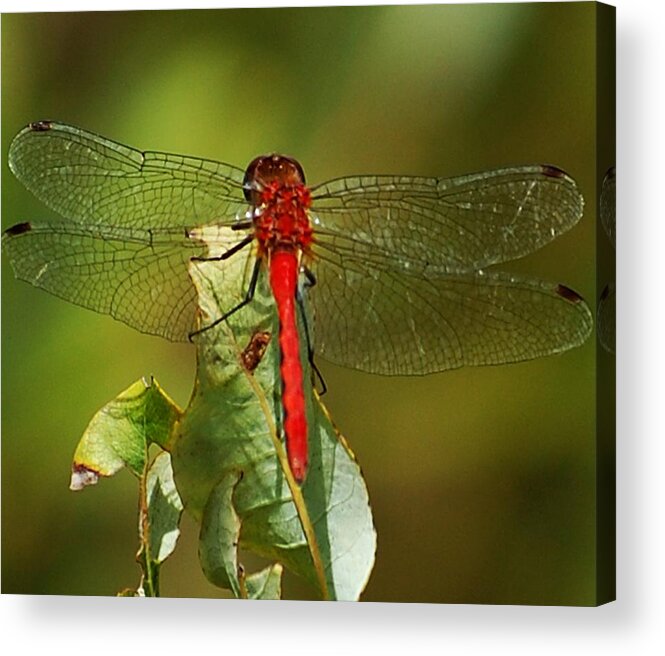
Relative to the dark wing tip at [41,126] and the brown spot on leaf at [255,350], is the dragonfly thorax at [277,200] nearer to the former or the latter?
the brown spot on leaf at [255,350]

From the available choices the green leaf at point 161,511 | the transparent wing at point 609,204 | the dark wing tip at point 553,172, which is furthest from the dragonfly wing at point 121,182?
the transparent wing at point 609,204

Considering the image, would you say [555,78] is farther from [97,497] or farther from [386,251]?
[97,497]

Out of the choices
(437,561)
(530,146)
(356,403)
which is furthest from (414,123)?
(437,561)

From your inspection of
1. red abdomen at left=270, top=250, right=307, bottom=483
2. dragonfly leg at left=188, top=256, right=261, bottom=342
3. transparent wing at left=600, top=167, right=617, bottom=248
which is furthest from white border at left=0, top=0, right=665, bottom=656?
dragonfly leg at left=188, top=256, right=261, bottom=342

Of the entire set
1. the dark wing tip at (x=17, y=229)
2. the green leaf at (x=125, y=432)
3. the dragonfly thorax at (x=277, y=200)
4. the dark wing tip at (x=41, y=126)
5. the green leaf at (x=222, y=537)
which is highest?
the dark wing tip at (x=41, y=126)

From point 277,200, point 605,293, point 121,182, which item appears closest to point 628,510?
point 605,293

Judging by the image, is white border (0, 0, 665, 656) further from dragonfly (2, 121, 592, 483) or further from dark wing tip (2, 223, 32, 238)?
dark wing tip (2, 223, 32, 238)
